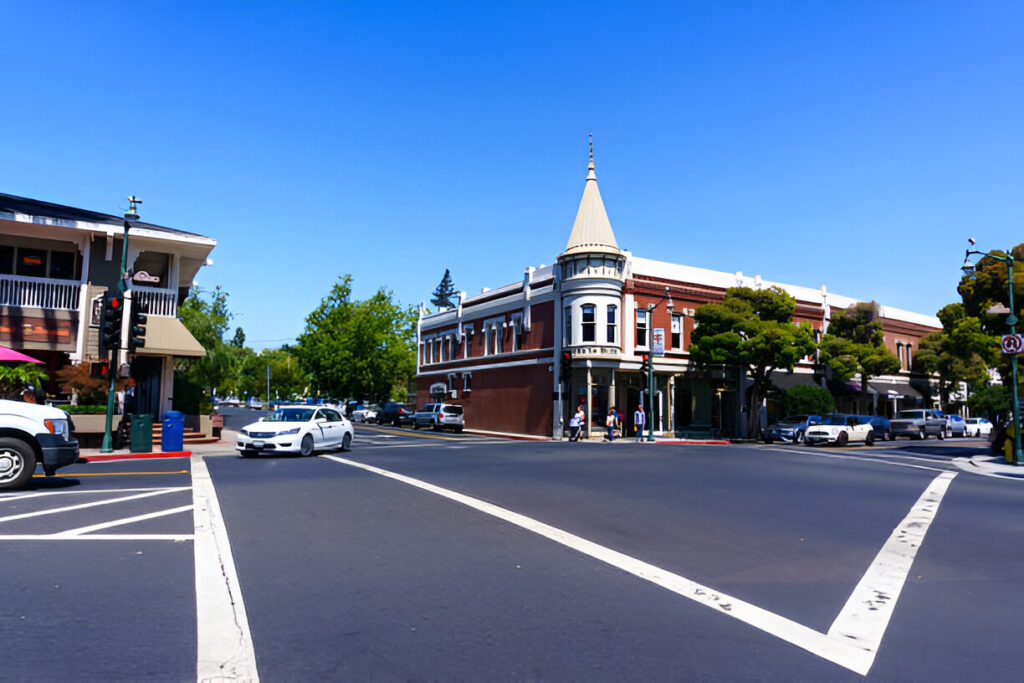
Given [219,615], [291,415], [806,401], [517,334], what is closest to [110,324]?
[291,415]

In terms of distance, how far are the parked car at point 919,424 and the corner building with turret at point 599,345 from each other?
5.08m

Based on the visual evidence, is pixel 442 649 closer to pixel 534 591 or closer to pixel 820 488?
pixel 534 591

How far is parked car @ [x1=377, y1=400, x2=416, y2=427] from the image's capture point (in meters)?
49.7

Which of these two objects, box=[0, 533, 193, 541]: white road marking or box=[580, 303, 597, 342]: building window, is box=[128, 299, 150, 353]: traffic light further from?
box=[580, 303, 597, 342]: building window

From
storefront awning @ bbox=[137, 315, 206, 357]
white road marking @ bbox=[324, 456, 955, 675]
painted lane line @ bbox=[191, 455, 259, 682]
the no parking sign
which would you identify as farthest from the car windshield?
the no parking sign

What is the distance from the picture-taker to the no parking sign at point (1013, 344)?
23.0 metres

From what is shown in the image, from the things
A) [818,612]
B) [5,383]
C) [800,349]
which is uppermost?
[800,349]

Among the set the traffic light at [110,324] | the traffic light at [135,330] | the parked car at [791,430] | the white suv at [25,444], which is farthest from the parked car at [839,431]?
the white suv at [25,444]

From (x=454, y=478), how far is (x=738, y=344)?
27963 millimetres

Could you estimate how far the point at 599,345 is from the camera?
3803cm

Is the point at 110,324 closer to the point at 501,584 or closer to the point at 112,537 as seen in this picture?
the point at 112,537

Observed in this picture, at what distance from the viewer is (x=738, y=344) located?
38.0 meters

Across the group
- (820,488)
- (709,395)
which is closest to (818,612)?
(820,488)

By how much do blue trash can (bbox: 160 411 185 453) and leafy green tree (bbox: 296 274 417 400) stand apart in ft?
137
